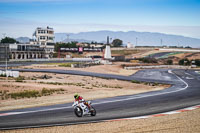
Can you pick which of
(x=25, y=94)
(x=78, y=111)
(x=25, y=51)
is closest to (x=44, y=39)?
(x=25, y=51)

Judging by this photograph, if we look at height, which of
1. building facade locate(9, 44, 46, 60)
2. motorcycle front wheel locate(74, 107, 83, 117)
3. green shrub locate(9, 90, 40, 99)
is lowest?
green shrub locate(9, 90, 40, 99)

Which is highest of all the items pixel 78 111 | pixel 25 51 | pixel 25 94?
pixel 25 51

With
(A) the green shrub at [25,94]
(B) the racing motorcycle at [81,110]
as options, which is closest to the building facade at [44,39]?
(A) the green shrub at [25,94]

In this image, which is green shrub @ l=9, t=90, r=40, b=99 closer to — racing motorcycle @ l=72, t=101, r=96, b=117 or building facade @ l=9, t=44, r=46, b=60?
racing motorcycle @ l=72, t=101, r=96, b=117

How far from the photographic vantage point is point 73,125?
50.3 feet

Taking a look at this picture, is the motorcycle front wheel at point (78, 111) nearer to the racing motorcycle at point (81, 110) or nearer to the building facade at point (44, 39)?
the racing motorcycle at point (81, 110)

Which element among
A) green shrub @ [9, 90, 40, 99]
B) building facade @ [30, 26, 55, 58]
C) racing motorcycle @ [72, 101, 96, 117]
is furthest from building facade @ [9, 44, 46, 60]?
racing motorcycle @ [72, 101, 96, 117]

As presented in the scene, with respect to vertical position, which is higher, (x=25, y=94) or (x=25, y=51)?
(x=25, y=51)

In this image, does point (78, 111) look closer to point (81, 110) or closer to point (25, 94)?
point (81, 110)

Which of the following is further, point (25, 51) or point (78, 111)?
point (25, 51)

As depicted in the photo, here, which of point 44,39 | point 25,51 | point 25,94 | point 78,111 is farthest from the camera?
point 44,39

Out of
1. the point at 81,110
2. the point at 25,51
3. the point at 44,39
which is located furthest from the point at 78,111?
the point at 44,39

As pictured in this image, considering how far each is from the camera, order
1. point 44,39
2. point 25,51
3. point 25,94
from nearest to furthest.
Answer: point 25,94, point 25,51, point 44,39

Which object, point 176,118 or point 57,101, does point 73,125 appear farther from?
point 57,101
